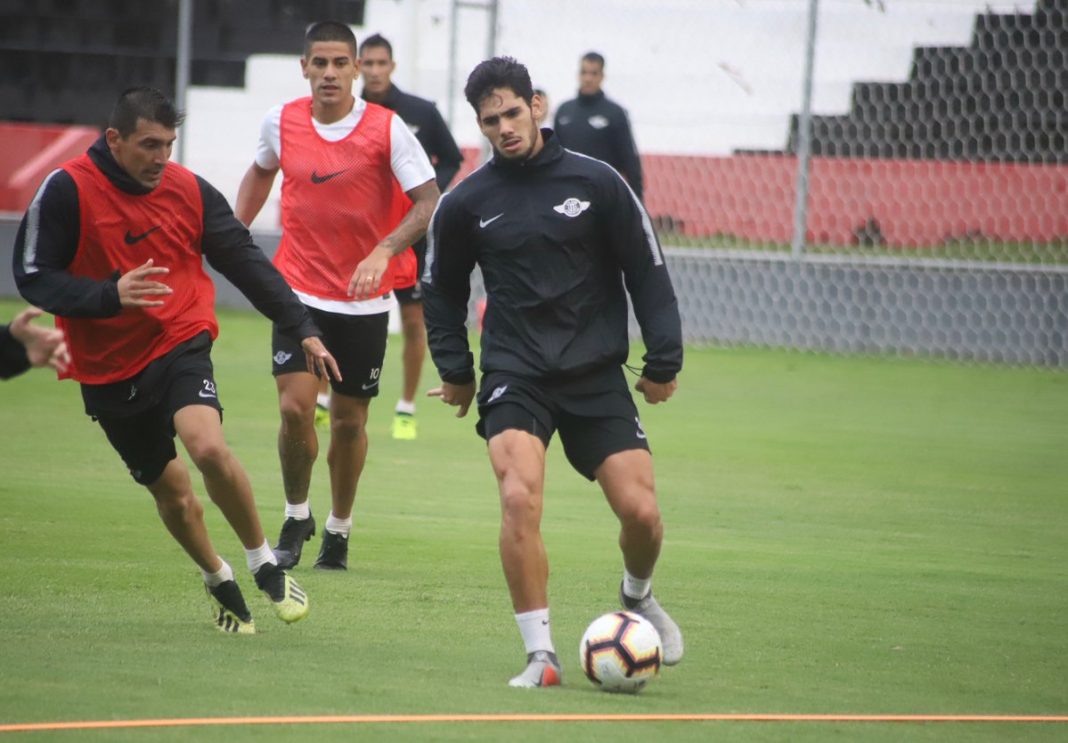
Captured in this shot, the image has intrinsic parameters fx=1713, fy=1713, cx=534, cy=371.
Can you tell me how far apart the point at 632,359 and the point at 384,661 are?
11176 mm

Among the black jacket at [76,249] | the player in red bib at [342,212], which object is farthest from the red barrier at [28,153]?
the black jacket at [76,249]

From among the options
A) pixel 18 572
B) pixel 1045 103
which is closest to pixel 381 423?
pixel 18 572

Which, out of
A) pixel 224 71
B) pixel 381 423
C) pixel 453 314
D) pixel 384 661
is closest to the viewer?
pixel 384 661

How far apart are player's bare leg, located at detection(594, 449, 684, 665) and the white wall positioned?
42.7 ft

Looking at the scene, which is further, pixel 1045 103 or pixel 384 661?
pixel 1045 103

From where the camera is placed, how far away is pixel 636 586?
5895 mm

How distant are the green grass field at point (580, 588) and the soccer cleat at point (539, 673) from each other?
9 centimetres

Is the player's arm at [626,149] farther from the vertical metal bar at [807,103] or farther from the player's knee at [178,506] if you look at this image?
the player's knee at [178,506]

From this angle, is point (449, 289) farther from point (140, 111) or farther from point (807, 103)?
point (807, 103)

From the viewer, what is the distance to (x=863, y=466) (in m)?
10.9

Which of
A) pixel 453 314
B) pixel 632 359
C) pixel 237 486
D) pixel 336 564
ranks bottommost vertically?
pixel 632 359

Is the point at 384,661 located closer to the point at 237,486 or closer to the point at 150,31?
the point at 237,486

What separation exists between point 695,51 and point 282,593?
1359 centimetres

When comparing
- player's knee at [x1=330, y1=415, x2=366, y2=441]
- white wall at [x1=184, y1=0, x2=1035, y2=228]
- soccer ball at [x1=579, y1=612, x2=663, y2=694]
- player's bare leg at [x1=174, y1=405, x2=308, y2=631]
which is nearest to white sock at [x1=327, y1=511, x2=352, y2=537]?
player's knee at [x1=330, y1=415, x2=366, y2=441]
